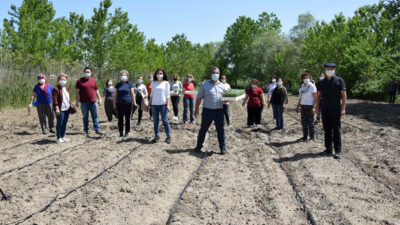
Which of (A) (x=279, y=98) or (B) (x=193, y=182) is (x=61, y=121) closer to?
(B) (x=193, y=182)

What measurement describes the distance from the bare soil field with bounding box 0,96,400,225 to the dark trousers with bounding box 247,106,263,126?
1975 millimetres

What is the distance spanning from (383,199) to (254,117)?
674 centimetres

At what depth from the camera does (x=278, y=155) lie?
7.98 m

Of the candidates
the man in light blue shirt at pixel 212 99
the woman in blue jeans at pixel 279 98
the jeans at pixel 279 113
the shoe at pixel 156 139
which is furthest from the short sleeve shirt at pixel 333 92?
the shoe at pixel 156 139

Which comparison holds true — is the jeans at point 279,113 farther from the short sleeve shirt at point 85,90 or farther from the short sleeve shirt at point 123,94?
the short sleeve shirt at point 85,90

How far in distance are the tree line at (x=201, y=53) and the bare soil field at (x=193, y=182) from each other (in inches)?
437

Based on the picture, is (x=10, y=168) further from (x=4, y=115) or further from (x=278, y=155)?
(x=4, y=115)

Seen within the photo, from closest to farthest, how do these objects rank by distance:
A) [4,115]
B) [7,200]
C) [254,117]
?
[7,200] → [254,117] → [4,115]

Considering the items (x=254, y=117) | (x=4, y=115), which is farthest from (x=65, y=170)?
(x=4, y=115)

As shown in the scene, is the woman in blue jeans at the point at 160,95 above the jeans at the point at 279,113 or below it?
above

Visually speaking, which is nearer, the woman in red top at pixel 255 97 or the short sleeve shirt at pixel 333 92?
the short sleeve shirt at pixel 333 92

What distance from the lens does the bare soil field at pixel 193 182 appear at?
181 inches

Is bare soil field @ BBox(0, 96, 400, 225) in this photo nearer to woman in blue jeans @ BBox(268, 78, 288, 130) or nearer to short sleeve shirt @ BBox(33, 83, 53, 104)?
short sleeve shirt @ BBox(33, 83, 53, 104)

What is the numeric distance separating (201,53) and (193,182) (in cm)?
6112
